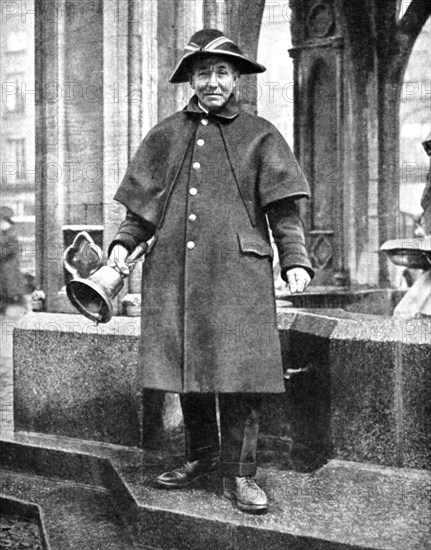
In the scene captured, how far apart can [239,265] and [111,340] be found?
4.54ft

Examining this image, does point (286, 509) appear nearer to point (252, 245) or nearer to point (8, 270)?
point (252, 245)

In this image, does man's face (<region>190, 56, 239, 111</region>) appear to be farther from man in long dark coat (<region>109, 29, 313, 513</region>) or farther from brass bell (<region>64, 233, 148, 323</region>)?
brass bell (<region>64, 233, 148, 323</region>)

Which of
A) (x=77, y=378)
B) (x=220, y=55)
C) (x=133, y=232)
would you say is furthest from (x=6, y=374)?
(x=220, y=55)

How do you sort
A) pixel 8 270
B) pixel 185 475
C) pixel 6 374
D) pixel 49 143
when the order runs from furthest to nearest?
pixel 8 270 < pixel 6 374 < pixel 49 143 < pixel 185 475

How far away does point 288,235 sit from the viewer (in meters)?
3.75

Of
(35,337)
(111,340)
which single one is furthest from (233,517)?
(35,337)

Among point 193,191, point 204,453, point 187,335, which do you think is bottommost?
point 204,453

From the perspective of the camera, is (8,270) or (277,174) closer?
(277,174)

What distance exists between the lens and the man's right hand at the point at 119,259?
12.3ft

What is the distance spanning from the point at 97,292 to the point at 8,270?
1206 cm

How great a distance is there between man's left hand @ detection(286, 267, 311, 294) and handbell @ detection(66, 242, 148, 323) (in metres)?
0.72

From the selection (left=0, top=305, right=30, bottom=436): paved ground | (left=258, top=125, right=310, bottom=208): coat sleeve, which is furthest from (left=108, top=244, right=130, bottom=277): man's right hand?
(left=0, top=305, right=30, bottom=436): paved ground

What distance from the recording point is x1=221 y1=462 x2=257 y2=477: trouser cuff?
380cm

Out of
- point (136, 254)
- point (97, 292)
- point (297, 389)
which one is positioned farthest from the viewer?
point (297, 389)
